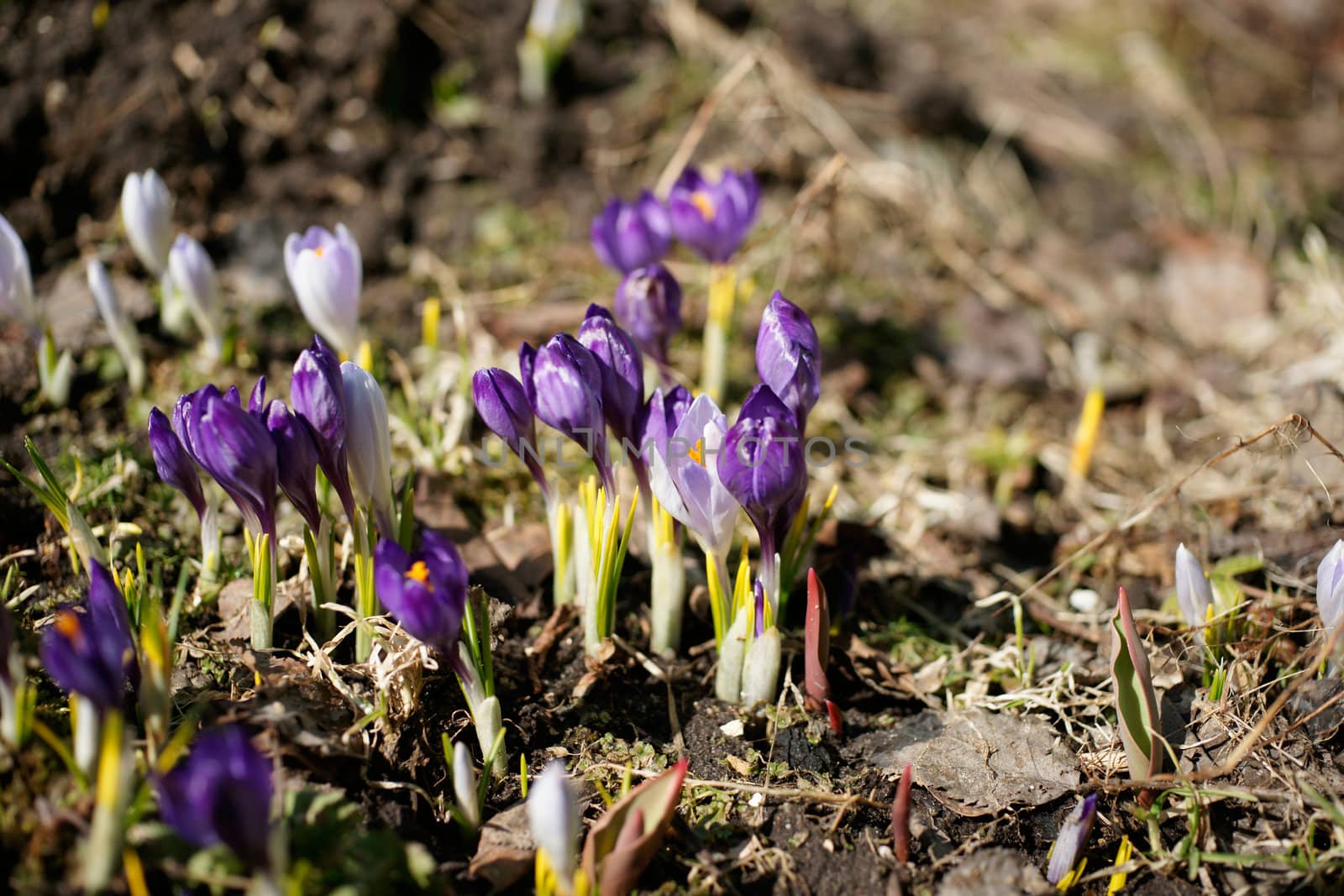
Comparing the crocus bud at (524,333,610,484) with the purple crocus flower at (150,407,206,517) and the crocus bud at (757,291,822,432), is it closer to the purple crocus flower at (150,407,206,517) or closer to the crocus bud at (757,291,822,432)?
the crocus bud at (757,291,822,432)

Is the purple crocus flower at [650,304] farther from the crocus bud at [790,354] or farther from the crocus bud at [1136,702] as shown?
the crocus bud at [1136,702]

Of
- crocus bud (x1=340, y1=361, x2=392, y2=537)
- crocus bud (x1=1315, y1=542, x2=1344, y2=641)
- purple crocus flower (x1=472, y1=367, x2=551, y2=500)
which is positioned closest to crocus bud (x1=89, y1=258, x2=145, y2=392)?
crocus bud (x1=340, y1=361, x2=392, y2=537)

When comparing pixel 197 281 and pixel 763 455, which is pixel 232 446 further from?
pixel 197 281

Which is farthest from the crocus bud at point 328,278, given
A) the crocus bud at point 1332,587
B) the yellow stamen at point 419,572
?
the crocus bud at point 1332,587

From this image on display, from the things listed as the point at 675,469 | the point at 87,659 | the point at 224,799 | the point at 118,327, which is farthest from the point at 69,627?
the point at 118,327

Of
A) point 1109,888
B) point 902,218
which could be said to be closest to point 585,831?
point 1109,888
